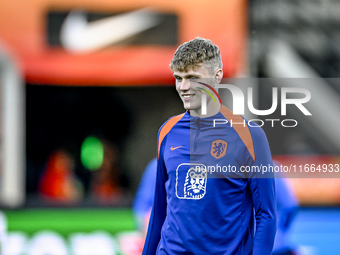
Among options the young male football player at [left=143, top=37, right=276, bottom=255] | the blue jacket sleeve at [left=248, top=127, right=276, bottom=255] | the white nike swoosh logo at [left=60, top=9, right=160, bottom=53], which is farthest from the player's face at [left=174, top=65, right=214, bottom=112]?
the white nike swoosh logo at [left=60, top=9, right=160, bottom=53]

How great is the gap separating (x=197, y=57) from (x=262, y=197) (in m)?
0.64

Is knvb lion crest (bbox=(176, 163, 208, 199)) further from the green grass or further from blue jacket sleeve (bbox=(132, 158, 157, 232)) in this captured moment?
the green grass

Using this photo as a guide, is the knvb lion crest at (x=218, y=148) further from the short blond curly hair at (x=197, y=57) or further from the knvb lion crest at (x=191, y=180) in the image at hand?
the short blond curly hair at (x=197, y=57)

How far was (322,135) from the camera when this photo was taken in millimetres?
7199

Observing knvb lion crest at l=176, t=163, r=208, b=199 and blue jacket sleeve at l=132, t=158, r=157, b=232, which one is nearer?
knvb lion crest at l=176, t=163, r=208, b=199

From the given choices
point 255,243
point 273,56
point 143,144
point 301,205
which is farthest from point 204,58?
point 143,144

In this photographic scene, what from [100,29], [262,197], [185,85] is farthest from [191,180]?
[100,29]

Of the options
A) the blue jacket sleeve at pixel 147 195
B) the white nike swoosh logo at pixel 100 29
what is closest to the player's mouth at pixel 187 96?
the blue jacket sleeve at pixel 147 195

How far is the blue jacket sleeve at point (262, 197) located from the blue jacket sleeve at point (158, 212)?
0.45m

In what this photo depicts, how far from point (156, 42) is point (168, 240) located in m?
5.44

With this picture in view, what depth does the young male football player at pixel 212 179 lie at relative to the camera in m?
1.73

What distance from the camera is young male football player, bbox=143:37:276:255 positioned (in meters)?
1.73

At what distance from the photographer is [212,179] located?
1.77m

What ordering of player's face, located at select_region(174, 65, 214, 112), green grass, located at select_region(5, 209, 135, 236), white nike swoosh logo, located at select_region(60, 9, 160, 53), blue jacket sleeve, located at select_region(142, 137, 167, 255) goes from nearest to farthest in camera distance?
1. player's face, located at select_region(174, 65, 214, 112)
2. blue jacket sleeve, located at select_region(142, 137, 167, 255)
3. green grass, located at select_region(5, 209, 135, 236)
4. white nike swoosh logo, located at select_region(60, 9, 160, 53)
